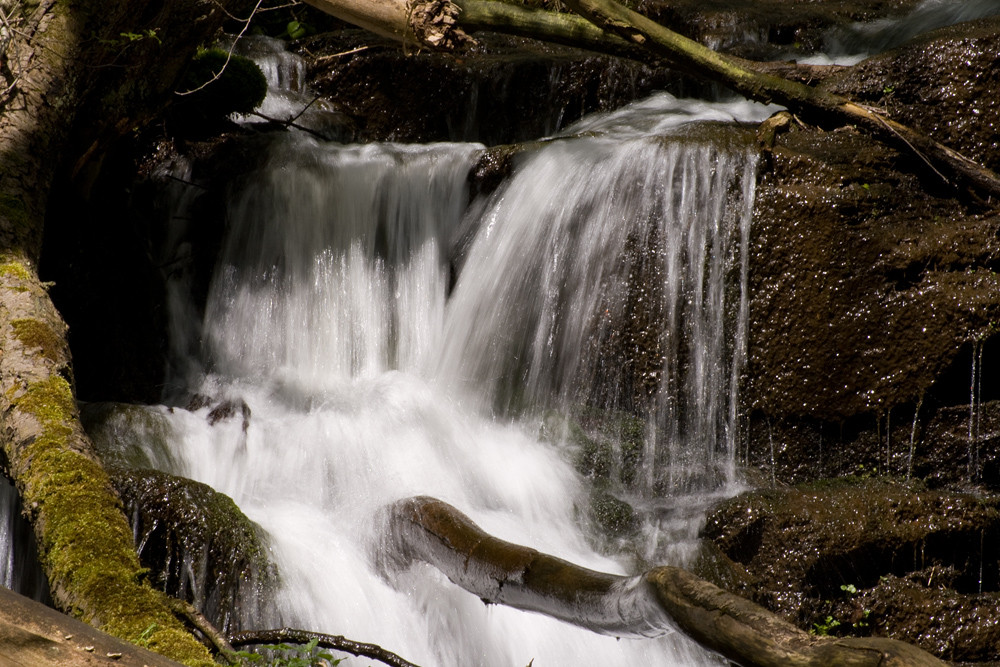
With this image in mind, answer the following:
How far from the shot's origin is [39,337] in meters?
3.54

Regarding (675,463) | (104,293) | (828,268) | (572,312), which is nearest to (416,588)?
(675,463)

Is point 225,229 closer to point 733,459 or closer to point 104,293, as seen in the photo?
point 104,293

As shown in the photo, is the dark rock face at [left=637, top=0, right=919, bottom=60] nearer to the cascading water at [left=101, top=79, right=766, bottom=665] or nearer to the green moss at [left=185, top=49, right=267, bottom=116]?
the cascading water at [left=101, top=79, right=766, bottom=665]

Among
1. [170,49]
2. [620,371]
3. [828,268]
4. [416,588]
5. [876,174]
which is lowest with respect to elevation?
[416,588]

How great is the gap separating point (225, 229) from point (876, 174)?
14.0ft

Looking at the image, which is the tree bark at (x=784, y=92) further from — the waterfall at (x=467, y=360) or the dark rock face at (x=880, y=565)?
the dark rock face at (x=880, y=565)

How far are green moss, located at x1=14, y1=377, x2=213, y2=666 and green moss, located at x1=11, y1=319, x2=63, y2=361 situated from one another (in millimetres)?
196

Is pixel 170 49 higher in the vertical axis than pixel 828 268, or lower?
higher

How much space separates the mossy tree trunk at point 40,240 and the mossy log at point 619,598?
1.20 m

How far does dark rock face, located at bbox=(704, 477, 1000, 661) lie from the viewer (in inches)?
169

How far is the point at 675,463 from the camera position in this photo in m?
5.16

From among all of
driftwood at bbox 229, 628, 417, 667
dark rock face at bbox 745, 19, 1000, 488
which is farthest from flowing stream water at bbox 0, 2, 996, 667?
driftwood at bbox 229, 628, 417, 667

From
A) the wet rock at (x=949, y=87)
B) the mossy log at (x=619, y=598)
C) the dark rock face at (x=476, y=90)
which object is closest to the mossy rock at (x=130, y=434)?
the mossy log at (x=619, y=598)

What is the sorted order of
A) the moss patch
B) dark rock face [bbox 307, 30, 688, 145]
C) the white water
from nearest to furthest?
1. the moss patch
2. the white water
3. dark rock face [bbox 307, 30, 688, 145]
